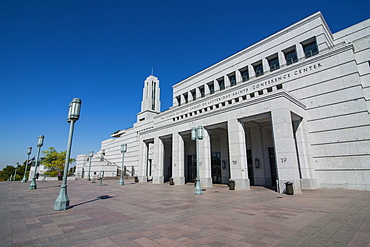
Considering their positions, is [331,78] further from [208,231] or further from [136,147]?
[136,147]

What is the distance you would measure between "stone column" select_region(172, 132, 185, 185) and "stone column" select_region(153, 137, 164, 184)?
2.76 m

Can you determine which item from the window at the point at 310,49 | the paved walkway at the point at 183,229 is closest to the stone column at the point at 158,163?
the paved walkway at the point at 183,229

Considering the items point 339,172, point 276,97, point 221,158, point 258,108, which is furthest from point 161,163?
point 339,172

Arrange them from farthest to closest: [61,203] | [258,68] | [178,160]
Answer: [258,68] < [178,160] < [61,203]

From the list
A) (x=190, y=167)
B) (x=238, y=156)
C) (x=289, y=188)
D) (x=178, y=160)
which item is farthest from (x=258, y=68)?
(x=289, y=188)

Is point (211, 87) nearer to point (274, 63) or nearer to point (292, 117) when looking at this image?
point (274, 63)

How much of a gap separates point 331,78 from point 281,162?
11.0m

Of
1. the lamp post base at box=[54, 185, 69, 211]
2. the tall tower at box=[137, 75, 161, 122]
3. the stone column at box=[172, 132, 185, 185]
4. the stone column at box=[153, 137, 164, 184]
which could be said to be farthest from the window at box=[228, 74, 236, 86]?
the tall tower at box=[137, 75, 161, 122]

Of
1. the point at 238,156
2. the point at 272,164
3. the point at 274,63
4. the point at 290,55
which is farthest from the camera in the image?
the point at 274,63

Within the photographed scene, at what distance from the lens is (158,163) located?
2791 centimetres

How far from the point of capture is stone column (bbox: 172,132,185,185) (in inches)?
971

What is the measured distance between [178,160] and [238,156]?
9.18 meters

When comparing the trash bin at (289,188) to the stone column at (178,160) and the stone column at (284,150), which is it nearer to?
the stone column at (284,150)

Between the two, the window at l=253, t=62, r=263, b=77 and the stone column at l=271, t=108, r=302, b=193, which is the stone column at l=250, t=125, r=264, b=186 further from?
the window at l=253, t=62, r=263, b=77
